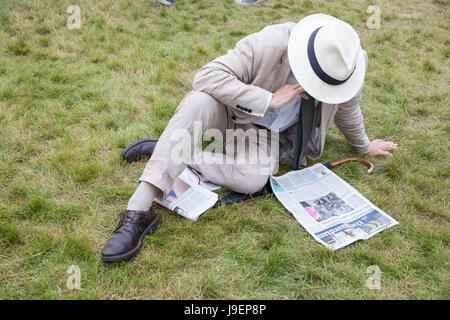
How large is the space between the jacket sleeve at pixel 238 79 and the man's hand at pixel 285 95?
54 millimetres

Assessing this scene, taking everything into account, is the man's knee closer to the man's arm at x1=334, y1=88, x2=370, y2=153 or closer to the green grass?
the green grass

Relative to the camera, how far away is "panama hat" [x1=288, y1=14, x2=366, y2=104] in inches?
81.7

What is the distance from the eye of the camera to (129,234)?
2117 millimetres

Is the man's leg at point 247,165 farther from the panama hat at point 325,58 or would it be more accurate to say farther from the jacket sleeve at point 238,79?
the panama hat at point 325,58

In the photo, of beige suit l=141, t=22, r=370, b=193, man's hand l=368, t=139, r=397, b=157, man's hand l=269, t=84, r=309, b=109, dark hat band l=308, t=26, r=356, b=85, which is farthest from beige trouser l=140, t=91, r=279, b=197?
man's hand l=368, t=139, r=397, b=157

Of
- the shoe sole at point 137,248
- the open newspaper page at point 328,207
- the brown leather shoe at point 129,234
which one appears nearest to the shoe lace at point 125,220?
the brown leather shoe at point 129,234

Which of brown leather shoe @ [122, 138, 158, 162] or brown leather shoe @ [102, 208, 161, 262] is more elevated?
brown leather shoe @ [122, 138, 158, 162]

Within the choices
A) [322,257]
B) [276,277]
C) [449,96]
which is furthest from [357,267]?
[449,96]

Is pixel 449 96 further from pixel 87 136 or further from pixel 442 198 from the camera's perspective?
pixel 87 136

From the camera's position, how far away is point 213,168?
8.77 ft

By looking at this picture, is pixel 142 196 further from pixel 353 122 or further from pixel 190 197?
pixel 353 122

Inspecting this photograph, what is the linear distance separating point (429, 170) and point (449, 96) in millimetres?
1440

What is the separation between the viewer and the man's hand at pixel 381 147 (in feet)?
9.94

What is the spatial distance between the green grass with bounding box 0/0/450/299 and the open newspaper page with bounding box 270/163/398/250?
8 centimetres
